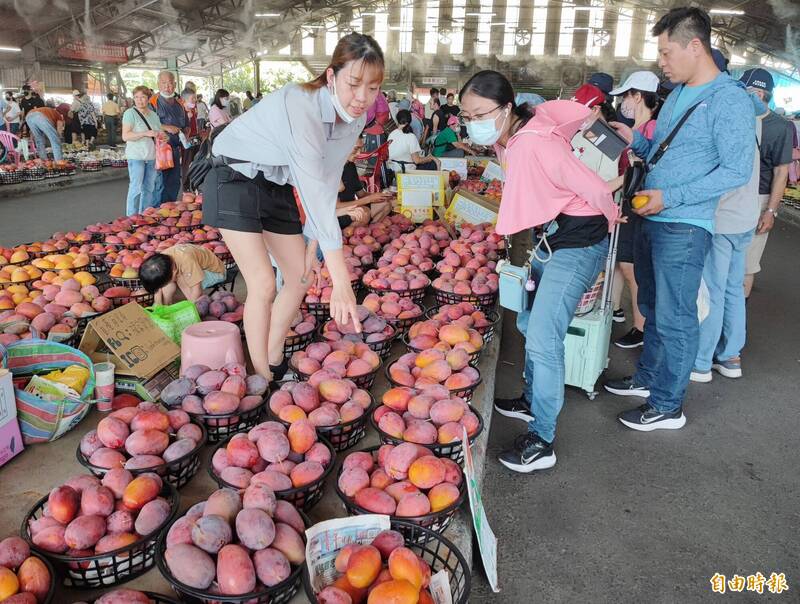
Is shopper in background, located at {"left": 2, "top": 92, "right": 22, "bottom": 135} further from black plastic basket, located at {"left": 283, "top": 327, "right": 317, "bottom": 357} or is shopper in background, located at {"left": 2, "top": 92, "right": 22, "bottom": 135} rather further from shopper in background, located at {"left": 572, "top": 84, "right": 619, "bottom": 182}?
shopper in background, located at {"left": 572, "top": 84, "right": 619, "bottom": 182}

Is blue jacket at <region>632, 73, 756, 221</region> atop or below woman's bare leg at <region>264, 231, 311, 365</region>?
atop

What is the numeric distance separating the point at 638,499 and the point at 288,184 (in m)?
1.89

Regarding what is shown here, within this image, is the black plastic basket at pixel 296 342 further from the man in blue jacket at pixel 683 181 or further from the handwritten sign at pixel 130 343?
the man in blue jacket at pixel 683 181

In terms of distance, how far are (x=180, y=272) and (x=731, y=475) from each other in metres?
2.92

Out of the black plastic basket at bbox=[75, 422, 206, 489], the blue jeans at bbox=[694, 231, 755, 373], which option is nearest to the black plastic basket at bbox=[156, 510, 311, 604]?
the black plastic basket at bbox=[75, 422, 206, 489]

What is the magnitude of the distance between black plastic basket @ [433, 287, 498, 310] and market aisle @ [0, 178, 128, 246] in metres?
5.20

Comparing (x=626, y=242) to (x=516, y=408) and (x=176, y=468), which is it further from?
(x=176, y=468)

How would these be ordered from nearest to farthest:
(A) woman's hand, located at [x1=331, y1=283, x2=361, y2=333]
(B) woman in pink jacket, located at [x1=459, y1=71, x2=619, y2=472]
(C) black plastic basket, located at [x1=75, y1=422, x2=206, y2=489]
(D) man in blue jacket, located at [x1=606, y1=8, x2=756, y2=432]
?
(C) black plastic basket, located at [x1=75, y1=422, x2=206, y2=489]
(A) woman's hand, located at [x1=331, y1=283, x2=361, y2=333]
(B) woman in pink jacket, located at [x1=459, y1=71, x2=619, y2=472]
(D) man in blue jacket, located at [x1=606, y1=8, x2=756, y2=432]

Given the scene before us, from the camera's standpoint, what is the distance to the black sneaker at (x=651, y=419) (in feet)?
9.15

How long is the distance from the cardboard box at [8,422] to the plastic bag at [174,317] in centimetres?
78

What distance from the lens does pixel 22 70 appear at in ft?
67.3

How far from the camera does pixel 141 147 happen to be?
19.5 feet

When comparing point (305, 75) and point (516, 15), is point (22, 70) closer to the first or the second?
point (305, 75)

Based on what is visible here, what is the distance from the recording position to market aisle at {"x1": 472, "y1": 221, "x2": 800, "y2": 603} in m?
1.91
